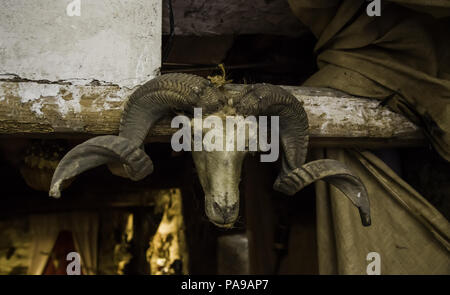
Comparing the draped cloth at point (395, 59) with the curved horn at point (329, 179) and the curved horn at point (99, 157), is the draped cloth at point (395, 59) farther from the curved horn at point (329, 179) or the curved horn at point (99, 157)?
the curved horn at point (99, 157)

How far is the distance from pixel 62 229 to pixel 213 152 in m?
4.90

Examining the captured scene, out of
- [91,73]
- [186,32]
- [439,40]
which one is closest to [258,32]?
[186,32]

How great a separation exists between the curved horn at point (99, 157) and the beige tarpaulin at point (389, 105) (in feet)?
4.30

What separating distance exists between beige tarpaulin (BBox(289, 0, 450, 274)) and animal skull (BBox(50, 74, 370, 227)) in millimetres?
586

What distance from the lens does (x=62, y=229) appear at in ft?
18.4

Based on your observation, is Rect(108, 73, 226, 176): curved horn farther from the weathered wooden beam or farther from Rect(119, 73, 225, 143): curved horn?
the weathered wooden beam

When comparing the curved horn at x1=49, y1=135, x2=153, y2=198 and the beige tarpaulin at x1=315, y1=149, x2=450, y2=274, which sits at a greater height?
the curved horn at x1=49, y1=135, x2=153, y2=198

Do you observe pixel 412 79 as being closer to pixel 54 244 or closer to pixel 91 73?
pixel 91 73

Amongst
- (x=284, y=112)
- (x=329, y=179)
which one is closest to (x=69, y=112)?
(x=284, y=112)

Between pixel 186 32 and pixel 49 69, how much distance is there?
1.48 m

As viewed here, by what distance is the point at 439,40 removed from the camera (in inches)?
85.9

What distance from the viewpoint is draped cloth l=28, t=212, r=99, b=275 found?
16.9ft

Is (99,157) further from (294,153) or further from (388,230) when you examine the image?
(388,230)

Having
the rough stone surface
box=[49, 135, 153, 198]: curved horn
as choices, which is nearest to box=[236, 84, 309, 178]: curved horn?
box=[49, 135, 153, 198]: curved horn
